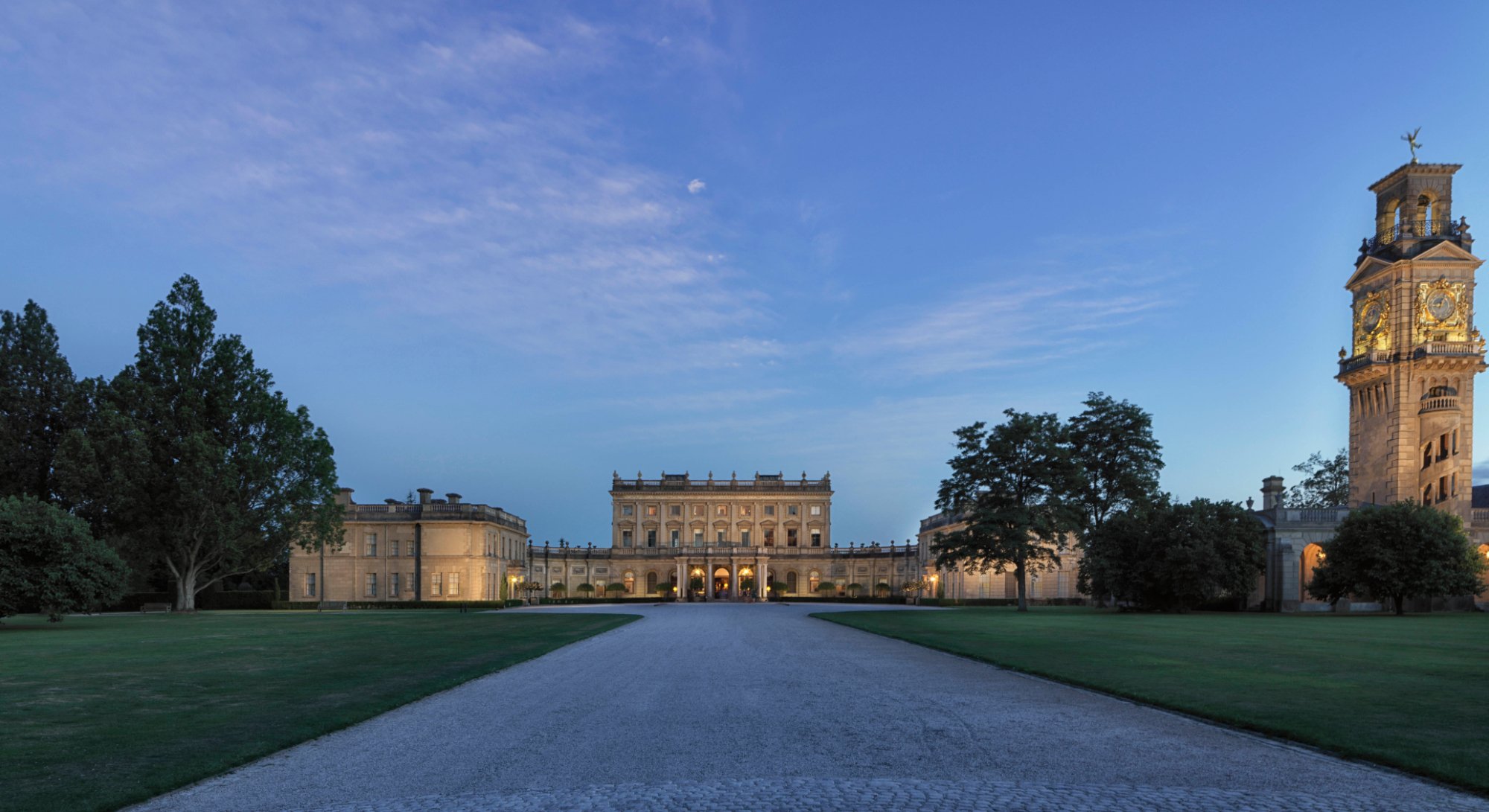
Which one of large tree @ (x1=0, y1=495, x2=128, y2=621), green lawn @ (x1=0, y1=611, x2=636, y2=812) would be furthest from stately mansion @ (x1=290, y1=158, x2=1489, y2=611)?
green lawn @ (x1=0, y1=611, x2=636, y2=812)

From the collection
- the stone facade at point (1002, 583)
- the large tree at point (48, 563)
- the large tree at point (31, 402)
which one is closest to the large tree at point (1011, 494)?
the stone facade at point (1002, 583)

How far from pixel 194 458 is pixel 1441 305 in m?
69.3

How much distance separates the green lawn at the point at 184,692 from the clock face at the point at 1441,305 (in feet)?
181

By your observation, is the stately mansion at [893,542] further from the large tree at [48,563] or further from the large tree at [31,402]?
the large tree at [48,563]

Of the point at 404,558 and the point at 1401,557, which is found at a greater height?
the point at 1401,557

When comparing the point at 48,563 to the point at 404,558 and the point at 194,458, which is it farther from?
the point at 404,558

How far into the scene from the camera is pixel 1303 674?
51.5 ft

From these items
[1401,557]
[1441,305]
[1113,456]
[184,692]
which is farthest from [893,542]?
[184,692]

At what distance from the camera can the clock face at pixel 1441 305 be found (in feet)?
185

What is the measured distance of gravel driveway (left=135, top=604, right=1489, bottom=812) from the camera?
752 centimetres

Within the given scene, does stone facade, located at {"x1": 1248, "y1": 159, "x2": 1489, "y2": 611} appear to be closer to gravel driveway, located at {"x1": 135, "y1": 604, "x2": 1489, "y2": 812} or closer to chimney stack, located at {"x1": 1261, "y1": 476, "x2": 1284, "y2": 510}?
chimney stack, located at {"x1": 1261, "y1": 476, "x2": 1284, "y2": 510}

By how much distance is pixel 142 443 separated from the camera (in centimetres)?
4206

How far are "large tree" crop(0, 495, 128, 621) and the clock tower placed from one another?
6688 centimetres

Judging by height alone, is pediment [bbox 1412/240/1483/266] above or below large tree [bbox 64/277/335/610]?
above
